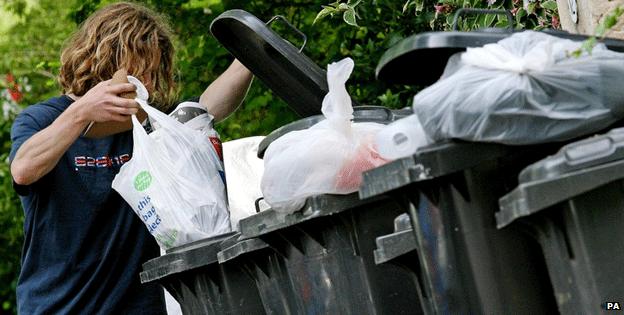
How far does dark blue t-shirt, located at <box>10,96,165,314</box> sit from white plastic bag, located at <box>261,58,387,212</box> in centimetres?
126

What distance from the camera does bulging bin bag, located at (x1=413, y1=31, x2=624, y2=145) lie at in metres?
3.35

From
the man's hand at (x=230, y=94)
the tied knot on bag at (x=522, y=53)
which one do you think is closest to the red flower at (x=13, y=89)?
the man's hand at (x=230, y=94)

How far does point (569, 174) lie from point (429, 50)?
29.0 inches

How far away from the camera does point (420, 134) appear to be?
144 inches

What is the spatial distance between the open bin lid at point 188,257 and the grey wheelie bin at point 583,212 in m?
1.90

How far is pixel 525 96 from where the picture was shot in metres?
3.34

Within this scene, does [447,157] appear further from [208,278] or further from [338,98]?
[208,278]

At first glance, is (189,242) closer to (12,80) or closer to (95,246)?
(95,246)

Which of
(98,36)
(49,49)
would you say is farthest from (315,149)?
(49,49)

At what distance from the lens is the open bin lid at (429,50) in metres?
3.73

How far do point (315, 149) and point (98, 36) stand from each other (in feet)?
5.73

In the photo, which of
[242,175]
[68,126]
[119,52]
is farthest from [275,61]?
[242,175]

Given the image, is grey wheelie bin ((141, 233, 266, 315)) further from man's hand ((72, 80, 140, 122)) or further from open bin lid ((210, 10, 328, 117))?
open bin lid ((210, 10, 328, 117))

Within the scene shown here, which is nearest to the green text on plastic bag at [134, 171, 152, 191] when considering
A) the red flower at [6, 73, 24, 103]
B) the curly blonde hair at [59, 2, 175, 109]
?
the curly blonde hair at [59, 2, 175, 109]
